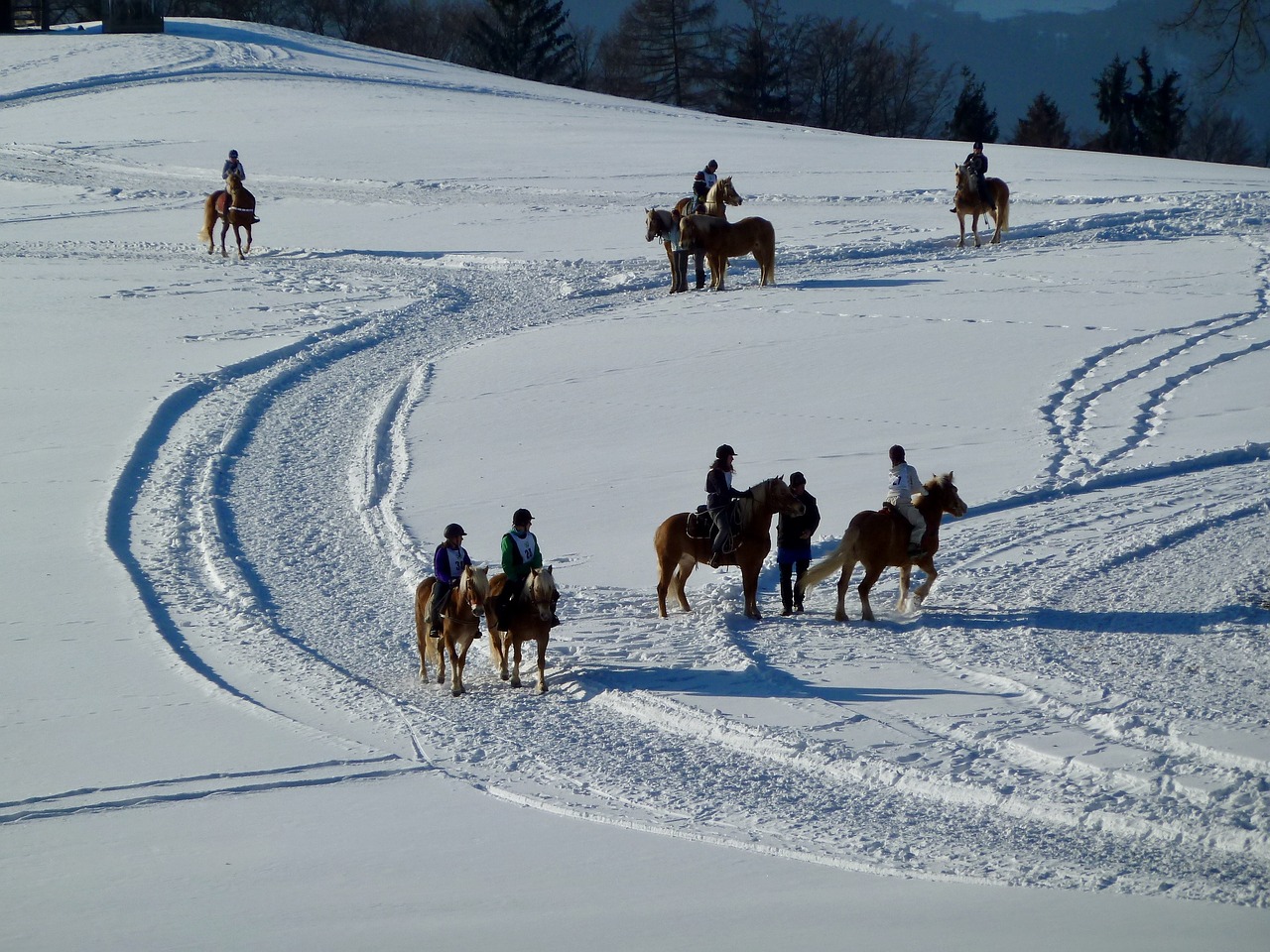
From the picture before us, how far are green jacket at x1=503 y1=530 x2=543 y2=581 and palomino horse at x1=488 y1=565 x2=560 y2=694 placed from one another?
0.09 metres

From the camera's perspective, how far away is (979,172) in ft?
78.2

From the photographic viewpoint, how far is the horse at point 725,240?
71.5 feet

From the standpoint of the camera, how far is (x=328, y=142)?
38938 mm

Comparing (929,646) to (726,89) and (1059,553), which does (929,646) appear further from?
(726,89)

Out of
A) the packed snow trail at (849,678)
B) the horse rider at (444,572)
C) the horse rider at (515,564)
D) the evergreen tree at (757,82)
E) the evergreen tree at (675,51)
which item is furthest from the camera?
the evergreen tree at (675,51)

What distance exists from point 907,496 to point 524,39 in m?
62.6

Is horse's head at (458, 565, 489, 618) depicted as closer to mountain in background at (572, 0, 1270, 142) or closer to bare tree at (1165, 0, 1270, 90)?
bare tree at (1165, 0, 1270, 90)

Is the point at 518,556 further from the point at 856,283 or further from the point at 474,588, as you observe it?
the point at 856,283

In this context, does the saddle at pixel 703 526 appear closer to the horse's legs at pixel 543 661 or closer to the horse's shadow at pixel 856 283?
the horse's legs at pixel 543 661

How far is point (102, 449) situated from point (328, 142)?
81.5 feet

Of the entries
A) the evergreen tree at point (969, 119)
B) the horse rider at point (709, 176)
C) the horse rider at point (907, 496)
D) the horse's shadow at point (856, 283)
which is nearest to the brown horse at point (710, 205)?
the horse rider at point (709, 176)

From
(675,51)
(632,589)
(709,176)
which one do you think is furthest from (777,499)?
(675,51)

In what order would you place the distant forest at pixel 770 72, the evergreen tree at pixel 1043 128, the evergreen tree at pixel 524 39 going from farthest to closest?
the evergreen tree at pixel 524 39
the evergreen tree at pixel 1043 128
the distant forest at pixel 770 72

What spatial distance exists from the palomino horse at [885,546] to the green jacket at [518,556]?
8.68 feet
